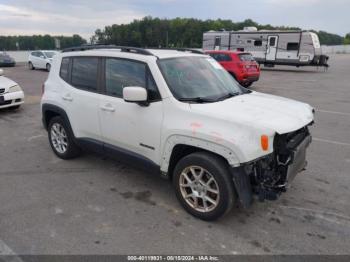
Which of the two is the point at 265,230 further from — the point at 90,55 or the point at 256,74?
the point at 256,74

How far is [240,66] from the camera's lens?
14250mm

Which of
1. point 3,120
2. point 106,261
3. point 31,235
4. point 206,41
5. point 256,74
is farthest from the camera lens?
point 206,41

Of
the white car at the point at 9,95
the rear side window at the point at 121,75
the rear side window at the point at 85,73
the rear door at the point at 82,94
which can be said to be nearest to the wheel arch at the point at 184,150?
the rear side window at the point at 121,75

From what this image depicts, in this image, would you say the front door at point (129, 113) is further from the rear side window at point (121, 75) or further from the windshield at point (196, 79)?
the windshield at point (196, 79)

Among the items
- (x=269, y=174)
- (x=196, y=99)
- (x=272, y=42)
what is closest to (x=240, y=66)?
(x=196, y=99)

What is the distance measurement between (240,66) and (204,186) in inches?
463

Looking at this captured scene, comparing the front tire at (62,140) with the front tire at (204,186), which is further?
the front tire at (62,140)

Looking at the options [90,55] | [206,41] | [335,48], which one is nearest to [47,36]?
[206,41]

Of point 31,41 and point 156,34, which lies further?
point 156,34

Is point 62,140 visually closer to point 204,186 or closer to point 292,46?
point 204,186

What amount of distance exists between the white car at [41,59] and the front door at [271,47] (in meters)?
16.3

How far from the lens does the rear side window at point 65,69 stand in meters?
4.86

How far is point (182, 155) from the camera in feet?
11.9

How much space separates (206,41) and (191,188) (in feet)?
85.2
